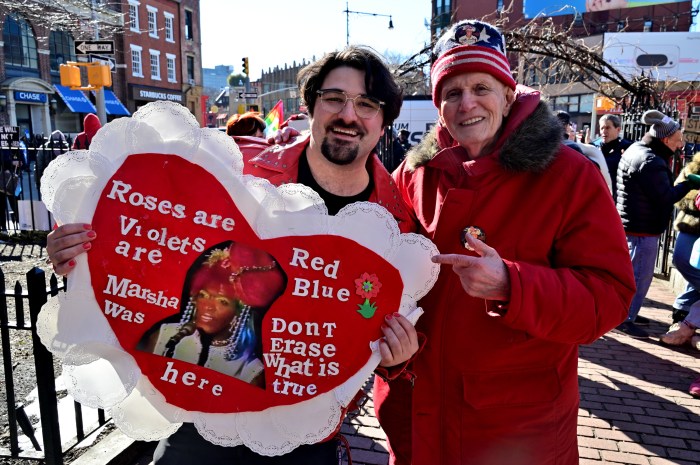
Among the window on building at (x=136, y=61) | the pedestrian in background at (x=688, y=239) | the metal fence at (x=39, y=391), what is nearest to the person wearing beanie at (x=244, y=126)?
the metal fence at (x=39, y=391)

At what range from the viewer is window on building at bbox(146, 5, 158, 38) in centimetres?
3512

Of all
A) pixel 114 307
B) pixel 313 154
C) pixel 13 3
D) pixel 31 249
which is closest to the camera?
pixel 114 307

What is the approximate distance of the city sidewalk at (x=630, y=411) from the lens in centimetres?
342

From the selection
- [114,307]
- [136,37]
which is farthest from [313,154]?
[136,37]

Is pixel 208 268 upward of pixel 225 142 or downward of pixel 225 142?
downward

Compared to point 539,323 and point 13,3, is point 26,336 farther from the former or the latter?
point 539,323

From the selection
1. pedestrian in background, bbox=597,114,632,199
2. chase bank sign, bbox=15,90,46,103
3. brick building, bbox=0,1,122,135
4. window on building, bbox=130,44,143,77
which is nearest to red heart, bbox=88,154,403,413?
pedestrian in background, bbox=597,114,632,199

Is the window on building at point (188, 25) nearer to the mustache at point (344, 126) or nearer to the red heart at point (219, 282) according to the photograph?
the mustache at point (344, 126)

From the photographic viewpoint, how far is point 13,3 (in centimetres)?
677

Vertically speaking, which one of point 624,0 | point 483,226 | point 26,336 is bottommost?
point 26,336

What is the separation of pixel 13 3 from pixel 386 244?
7.54 meters

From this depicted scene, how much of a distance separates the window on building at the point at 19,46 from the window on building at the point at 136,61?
725 centimetres

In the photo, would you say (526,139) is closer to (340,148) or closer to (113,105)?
(340,148)

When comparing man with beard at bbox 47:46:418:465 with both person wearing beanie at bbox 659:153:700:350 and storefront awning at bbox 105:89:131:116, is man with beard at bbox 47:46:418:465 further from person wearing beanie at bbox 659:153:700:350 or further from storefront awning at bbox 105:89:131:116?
storefront awning at bbox 105:89:131:116
